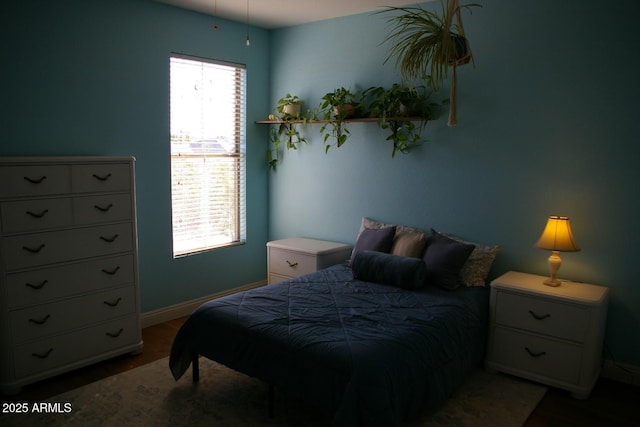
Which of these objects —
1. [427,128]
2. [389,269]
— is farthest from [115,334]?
[427,128]

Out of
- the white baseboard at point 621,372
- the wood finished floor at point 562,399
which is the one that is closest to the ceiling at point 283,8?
the wood finished floor at point 562,399

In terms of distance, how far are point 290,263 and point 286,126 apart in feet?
4.33

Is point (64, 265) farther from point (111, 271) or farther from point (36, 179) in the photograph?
point (36, 179)

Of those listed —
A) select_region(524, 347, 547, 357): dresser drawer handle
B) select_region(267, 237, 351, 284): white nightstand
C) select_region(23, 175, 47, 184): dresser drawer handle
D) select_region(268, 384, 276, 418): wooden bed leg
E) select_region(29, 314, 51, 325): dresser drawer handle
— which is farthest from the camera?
select_region(267, 237, 351, 284): white nightstand

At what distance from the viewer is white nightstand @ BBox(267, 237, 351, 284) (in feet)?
13.8

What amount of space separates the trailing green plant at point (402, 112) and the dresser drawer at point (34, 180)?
7.39ft

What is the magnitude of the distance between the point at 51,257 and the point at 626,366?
3.67 meters

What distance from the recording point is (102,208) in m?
Answer: 3.25

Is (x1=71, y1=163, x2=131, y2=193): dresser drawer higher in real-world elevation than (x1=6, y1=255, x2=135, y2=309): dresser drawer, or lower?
higher

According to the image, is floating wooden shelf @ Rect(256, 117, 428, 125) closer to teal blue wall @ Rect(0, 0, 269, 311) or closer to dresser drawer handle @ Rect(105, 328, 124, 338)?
teal blue wall @ Rect(0, 0, 269, 311)

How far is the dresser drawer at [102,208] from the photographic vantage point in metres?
3.16

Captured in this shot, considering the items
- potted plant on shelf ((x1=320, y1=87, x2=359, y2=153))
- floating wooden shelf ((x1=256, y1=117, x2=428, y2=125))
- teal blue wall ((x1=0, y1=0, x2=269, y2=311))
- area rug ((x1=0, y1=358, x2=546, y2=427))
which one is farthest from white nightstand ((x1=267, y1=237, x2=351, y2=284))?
area rug ((x1=0, y1=358, x2=546, y2=427))

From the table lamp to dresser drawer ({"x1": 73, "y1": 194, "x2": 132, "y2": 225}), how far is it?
271 centimetres

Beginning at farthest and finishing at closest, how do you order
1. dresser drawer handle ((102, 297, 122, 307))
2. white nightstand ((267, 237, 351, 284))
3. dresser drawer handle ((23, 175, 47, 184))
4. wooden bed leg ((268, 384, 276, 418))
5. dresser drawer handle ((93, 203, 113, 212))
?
white nightstand ((267, 237, 351, 284))
dresser drawer handle ((102, 297, 122, 307))
dresser drawer handle ((93, 203, 113, 212))
dresser drawer handle ((23, 175, 47, 184))
wooden bed leg ((268, 384, 276, 418))
